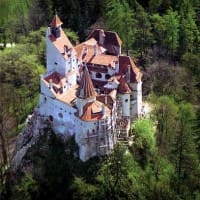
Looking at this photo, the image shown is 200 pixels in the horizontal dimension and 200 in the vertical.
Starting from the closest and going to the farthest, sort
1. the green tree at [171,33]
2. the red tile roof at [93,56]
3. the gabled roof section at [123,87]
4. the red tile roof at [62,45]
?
the gabled roof section at [123,87] < the red tile roof at [62,45] < the red tile roof at [93,56] < the green tree at [171,33]

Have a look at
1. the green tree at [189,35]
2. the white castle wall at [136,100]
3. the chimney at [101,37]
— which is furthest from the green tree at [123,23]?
the white castle wall at [136,100]

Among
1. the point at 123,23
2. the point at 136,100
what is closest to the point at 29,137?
the point at 136,100

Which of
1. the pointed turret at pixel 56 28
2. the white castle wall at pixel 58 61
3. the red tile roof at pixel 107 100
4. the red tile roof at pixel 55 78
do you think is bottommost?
the red tile roof at pixel 107 100

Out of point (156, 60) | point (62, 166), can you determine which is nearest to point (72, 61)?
point (62, 166)

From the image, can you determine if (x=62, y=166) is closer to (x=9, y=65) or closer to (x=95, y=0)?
(x=9, y=65)

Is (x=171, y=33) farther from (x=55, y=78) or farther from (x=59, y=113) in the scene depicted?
(x=59, y=113)

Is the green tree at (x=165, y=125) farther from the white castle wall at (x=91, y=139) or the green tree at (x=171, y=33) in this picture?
the green tree at (x=171, y=33)

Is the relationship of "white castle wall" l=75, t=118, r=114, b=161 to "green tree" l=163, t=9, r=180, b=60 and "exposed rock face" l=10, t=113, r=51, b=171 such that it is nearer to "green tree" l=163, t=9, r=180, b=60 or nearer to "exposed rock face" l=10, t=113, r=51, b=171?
"exposed rock face" l=10, t=113, r=51, b=171
